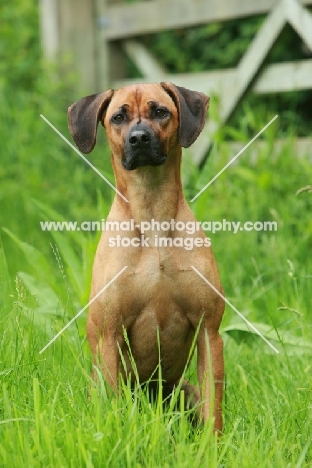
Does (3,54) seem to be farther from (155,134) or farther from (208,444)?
(208,444)

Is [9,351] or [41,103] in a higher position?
[41,103]

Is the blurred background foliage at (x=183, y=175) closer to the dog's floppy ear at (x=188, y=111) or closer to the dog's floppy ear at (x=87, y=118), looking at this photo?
the dog's floppy ear at (x=87, y=118)

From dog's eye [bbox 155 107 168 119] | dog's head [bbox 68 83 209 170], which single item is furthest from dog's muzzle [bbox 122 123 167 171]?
dog's eye [bbox 155 107 168 119]

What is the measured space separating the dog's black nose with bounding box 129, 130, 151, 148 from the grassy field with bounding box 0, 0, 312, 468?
1.76 feet

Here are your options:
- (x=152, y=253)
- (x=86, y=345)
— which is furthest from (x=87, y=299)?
(x=152, y=253)

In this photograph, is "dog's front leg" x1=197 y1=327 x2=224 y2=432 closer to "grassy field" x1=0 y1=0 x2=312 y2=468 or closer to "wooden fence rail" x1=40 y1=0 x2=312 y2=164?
"grassy field" x1=0 y1=0 x2=312 y2=468

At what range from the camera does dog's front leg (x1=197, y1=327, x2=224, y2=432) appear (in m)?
2.99

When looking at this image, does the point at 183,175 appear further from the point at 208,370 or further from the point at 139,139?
the point at 208,370

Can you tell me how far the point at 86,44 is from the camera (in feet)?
22.6

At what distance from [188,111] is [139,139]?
0.28 meters

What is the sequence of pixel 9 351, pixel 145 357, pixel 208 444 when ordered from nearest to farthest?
1. pixel 208 444
2. pixel 9 351
3. pixel 145 357

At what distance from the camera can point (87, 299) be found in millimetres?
3793

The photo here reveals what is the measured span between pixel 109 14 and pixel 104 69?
46 cm

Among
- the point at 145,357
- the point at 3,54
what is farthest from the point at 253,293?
the point at 3,54
